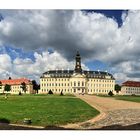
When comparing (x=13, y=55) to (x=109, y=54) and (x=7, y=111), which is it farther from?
(x=109, y=54)

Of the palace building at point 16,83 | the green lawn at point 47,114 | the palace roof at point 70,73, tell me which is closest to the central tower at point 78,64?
the palace roof at point 70,73

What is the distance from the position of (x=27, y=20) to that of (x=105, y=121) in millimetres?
5295

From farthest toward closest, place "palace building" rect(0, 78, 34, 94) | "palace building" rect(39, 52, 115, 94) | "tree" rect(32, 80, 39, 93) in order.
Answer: "tree" rect(32, 80, 39, 93), "palace building" rect(39, 52, 115, 94), "palace building" rect(0, 78, 34, 94)

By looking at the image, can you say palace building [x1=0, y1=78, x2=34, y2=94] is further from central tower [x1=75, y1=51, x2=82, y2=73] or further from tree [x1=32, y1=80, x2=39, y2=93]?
central tower [x1=75, y1=51, x2=82, y2=73]

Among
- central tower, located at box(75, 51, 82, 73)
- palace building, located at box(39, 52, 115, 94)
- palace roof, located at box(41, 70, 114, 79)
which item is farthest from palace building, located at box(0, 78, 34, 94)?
central tower, located at box(75, 51, 82, 73)

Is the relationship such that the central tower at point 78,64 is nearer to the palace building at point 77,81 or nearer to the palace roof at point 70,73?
the palace building at point 77,81

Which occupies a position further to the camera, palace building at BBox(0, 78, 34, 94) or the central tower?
palace building at BBox(0, 78, 34, 94)

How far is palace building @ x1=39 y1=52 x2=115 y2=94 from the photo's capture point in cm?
1576

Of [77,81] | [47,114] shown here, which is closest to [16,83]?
[47,114]

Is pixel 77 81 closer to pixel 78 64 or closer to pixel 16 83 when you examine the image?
pixel 78 64

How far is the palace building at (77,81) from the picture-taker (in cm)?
1576
